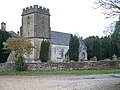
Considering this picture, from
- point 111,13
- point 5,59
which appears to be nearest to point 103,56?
point 5,59

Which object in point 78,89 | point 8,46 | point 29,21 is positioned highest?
point 29,21

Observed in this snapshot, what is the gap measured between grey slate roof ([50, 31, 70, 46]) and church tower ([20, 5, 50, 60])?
159 inches

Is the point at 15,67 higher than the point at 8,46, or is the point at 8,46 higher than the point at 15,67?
the point at 8,46

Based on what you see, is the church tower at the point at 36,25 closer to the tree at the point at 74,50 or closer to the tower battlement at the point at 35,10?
the tower battlement at the point at 35,10

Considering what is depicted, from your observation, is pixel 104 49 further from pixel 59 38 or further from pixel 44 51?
pixel 44 51

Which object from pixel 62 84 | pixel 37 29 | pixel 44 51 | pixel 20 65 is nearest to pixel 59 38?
pixel 37 29

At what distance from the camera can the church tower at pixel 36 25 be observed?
2631 inches

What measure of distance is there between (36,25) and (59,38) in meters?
11.5

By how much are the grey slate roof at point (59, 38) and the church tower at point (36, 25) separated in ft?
13.3

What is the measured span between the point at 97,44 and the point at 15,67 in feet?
114

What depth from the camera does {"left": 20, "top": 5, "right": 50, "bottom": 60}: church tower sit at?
66.8m

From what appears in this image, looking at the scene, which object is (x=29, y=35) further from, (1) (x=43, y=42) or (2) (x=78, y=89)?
(2) (x=78, y=89)

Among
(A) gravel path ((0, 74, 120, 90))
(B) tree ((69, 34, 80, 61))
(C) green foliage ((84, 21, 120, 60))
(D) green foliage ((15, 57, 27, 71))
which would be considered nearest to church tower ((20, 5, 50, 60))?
(B) tree ((69, 34, 80, 61))

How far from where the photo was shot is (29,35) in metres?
67.8
